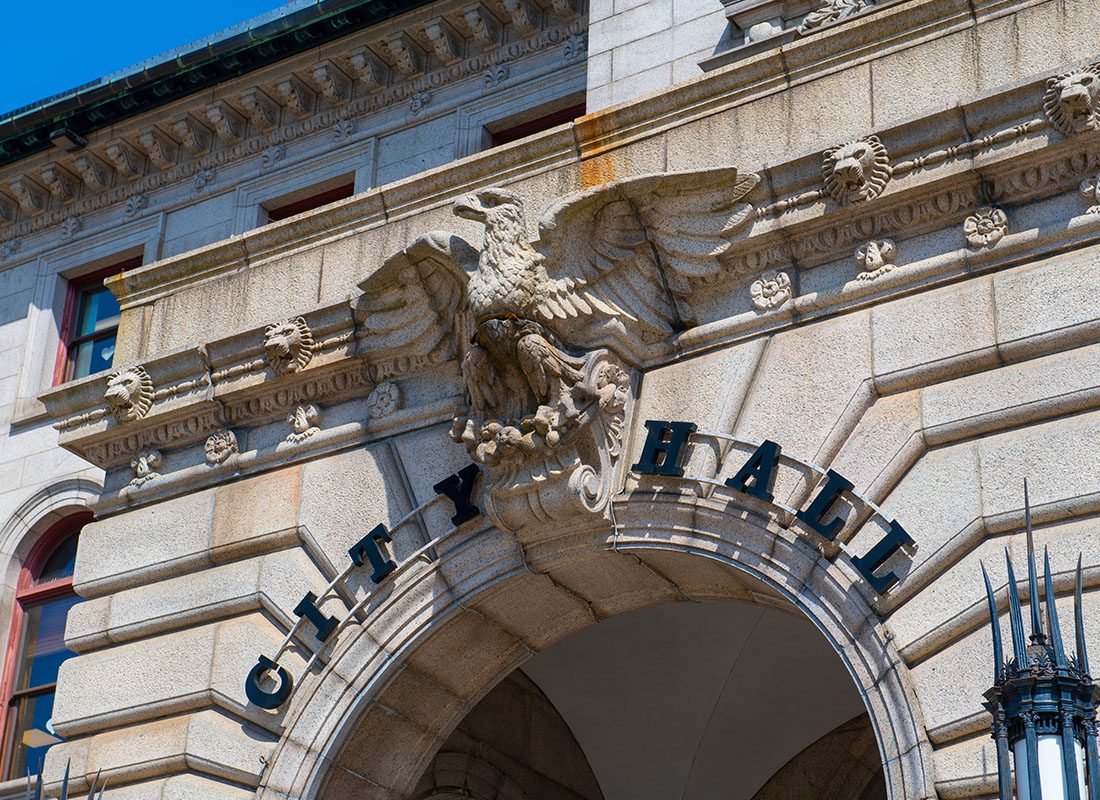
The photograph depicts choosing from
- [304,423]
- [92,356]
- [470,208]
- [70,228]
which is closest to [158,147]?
[70,228]

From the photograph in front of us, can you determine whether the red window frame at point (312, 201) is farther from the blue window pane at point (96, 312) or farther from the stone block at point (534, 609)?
the stone block at point (534, 609)

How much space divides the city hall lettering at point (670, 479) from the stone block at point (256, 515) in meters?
0.82

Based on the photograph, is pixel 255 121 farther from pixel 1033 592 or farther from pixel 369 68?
pixel 1033 592

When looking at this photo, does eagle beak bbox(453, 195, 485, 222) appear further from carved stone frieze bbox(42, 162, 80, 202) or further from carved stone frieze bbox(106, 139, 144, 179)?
carved stone frieze bbox(42, 162, 80, 202)

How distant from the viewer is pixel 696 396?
14.0m

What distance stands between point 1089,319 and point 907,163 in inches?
74.3

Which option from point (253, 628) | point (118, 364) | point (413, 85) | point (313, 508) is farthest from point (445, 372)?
point (413, 85)

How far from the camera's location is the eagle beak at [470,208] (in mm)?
14517

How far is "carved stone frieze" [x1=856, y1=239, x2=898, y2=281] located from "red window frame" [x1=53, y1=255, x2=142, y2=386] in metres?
14.2

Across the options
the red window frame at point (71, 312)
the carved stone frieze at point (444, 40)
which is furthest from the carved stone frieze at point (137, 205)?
the carved stone frieze at point (444, 40)

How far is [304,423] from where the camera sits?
15898 millimetres

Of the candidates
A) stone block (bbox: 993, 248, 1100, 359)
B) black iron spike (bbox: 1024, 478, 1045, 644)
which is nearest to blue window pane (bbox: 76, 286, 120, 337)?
stone block (bbox: 993, 248, 1100, 359)

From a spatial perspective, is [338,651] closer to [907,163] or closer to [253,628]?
[253,628]

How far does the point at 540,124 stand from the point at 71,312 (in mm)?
7720
